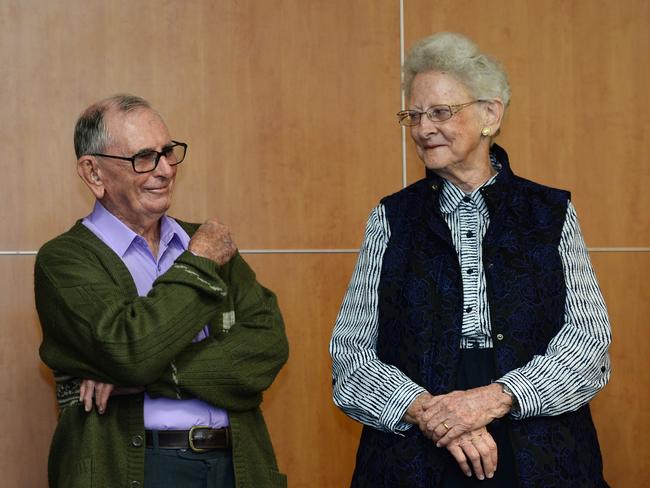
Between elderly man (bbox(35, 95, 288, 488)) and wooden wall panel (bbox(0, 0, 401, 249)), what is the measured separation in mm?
817

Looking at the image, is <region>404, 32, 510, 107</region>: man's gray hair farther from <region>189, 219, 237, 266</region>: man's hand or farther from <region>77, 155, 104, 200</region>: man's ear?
<region>77, 155, 104, 200</region>: man's ear

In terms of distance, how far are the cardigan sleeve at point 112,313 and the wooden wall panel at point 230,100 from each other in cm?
95

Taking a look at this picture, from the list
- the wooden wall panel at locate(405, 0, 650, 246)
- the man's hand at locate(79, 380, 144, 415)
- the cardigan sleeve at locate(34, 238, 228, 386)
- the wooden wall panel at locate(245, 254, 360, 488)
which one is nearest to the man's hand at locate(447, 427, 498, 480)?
the cardigan sleeve at locate(34, 238, 228, 386)

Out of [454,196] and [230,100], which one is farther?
[230,100]

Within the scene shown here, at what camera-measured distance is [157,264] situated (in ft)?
8.89

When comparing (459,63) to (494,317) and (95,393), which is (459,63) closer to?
(494,317)

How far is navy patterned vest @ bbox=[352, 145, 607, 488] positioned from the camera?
2.48 m

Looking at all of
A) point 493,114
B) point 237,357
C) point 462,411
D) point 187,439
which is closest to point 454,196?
point 493,114

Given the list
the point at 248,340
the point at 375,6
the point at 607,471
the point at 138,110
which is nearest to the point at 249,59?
the point at 375,6

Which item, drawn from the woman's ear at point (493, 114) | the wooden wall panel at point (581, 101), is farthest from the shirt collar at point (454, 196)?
the wooden wall panel at point (581, 101)

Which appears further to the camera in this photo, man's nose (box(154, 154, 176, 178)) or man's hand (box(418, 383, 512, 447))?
man's nose (box(154, 154, 176, 178))

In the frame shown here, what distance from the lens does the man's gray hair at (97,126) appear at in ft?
8.74

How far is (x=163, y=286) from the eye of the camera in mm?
2455

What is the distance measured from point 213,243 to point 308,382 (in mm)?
1287
